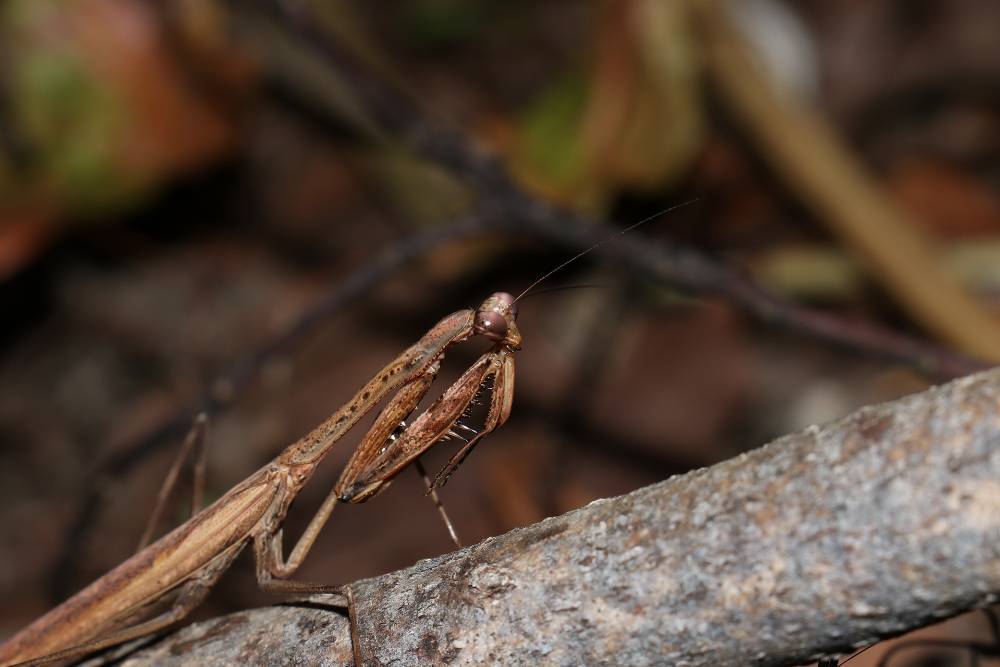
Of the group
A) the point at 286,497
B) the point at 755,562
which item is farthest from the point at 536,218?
the point at 755,562

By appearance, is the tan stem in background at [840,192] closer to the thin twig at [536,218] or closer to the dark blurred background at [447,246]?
the dark blurred background at [447,246]

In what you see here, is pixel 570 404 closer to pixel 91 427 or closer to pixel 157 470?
pixel 157 470

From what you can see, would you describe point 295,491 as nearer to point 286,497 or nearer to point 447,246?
point 286,497

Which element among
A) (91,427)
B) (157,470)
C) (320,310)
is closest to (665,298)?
(320,310)

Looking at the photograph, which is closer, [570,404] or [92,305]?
[570,404]

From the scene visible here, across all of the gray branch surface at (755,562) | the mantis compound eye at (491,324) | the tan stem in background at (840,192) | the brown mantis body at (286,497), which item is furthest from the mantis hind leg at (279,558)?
the tan stem in background at (840,192)

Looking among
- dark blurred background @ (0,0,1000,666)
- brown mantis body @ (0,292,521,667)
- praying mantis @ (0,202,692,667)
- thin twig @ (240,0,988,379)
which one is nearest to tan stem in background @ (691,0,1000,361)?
dark blurred background @ (0,0,1000,666)
